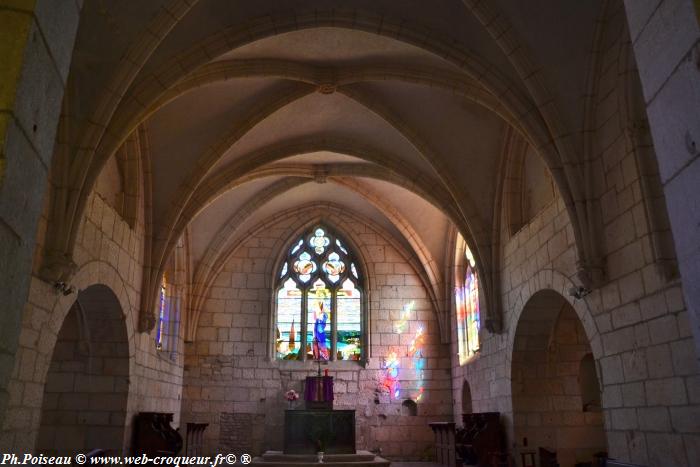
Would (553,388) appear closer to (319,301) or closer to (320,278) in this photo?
(319,301)

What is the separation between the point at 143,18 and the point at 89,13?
0.52 metres

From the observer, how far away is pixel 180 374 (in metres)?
12.2

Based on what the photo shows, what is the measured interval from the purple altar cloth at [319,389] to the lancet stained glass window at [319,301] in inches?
33.5

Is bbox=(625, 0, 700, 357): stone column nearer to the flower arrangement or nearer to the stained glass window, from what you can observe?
the stained glass window

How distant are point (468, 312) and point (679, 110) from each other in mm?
9989

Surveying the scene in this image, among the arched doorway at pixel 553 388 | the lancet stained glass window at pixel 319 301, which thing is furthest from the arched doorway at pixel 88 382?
the arched doorway at pixel 553 388

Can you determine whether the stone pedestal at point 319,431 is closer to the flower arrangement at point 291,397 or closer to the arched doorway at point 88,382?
the flower arrangement at point 291,397

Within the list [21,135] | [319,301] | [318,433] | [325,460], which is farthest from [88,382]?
[21,135]

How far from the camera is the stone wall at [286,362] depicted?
12477mm

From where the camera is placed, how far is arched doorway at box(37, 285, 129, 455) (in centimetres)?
803

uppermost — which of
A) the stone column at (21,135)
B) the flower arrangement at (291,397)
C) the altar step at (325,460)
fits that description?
the stone column at (21,135)

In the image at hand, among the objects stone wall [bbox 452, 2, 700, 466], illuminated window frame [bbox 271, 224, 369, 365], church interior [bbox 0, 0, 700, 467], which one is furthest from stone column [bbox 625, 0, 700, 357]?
illuminated window frame [bbox 271, 224, 369, 365]

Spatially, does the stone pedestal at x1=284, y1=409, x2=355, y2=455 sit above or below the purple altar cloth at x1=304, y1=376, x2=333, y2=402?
below

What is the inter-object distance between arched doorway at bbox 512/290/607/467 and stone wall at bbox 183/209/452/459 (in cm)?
437
